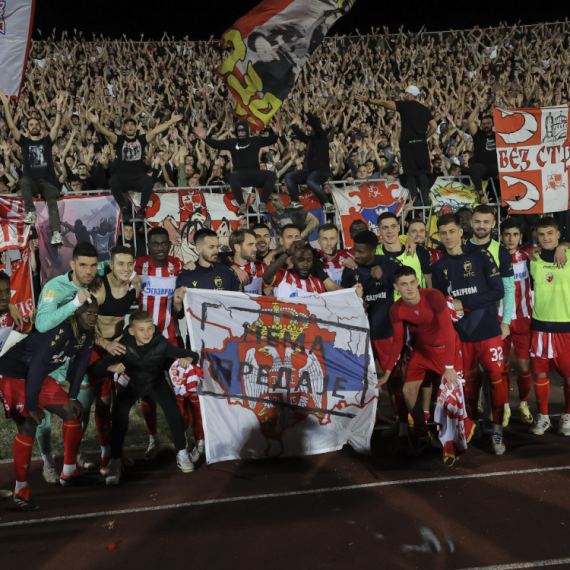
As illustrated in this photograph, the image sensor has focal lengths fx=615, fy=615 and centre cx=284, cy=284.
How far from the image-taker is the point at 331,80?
67.1 ft

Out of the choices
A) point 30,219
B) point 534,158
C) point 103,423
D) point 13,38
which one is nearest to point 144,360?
point 103,423

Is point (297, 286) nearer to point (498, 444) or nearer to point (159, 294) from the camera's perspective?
point (159, 294)

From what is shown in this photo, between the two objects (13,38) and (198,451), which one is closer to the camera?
(198,451)

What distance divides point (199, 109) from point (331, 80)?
16.4 feet

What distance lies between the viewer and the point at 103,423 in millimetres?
6102

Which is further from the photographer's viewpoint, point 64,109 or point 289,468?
point 64,109

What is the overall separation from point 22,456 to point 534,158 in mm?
8917

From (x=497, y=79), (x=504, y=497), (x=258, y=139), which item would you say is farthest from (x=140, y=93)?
(x=504, y=497)

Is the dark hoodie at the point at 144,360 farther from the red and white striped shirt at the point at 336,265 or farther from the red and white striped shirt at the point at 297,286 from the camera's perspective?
the red and white striped shirt at the point at 336,265

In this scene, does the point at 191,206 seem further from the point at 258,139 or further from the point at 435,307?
the point at 435,307

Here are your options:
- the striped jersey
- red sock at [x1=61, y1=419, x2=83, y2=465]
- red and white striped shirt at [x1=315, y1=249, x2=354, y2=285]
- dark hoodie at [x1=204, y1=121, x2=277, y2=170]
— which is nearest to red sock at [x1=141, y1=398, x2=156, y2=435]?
red sock at [x1=61, y1=419, x2=83, y2=465]

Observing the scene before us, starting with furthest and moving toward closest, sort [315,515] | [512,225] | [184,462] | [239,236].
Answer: [512,225], [239,236], [184,462], [315,515]

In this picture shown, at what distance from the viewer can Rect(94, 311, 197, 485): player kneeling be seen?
19.0 feet

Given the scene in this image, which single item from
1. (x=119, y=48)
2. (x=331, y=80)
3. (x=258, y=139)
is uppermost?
(x=119, y=48)
